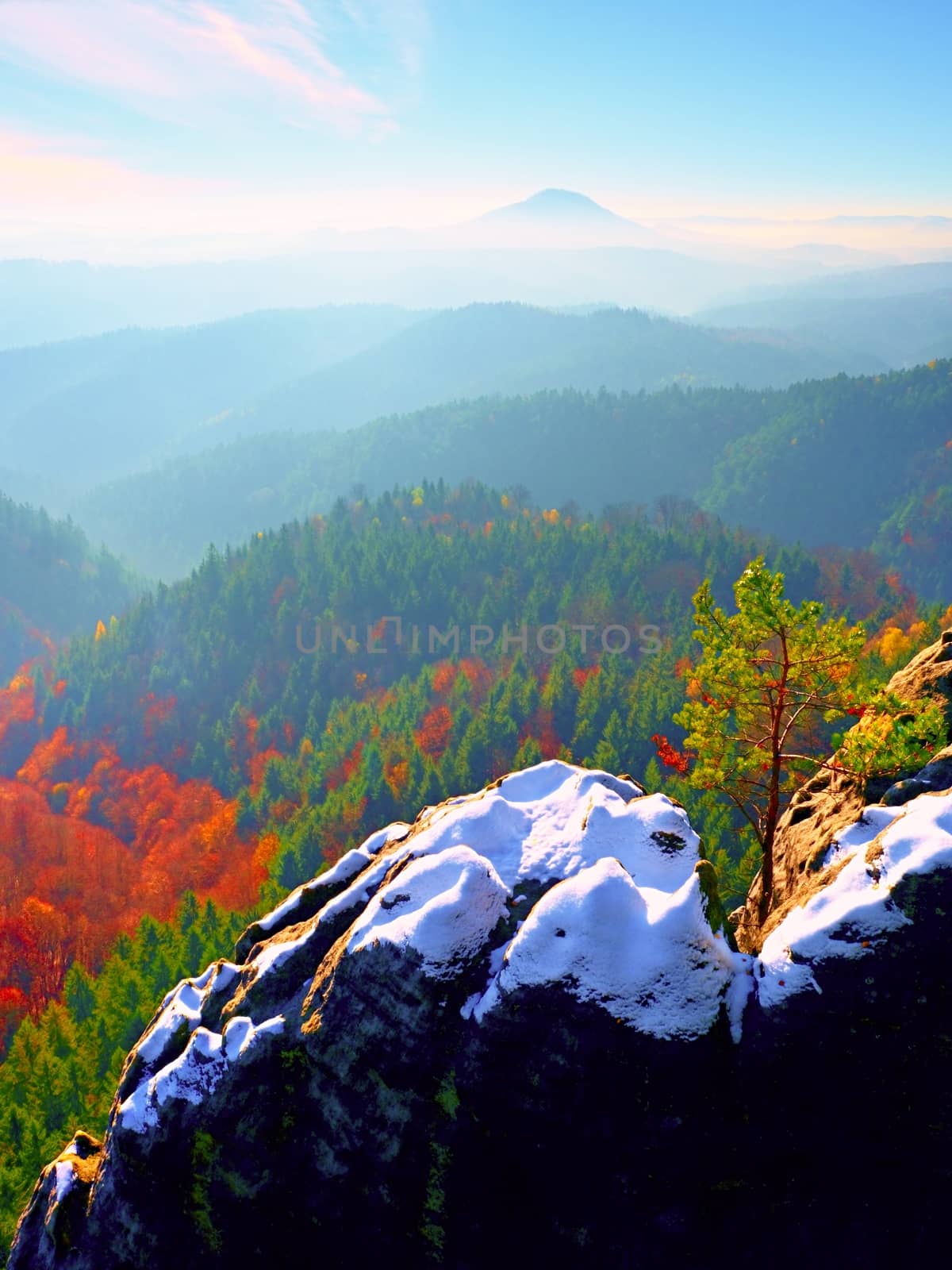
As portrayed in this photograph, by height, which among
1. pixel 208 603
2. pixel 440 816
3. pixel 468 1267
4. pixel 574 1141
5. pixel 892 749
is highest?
pixel 892 749

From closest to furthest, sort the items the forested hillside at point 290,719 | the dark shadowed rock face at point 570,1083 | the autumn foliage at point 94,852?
the dark shadowed rock face at point 570,1083 → the forested hillside at point 290,719 → the autumn foliage at point 94,852

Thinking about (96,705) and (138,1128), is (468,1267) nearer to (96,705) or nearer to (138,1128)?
(138,1128)

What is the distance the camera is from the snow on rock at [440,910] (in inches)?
679

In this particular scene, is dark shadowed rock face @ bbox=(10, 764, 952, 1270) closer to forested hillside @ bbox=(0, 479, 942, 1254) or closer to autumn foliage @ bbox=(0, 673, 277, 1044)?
forested hillside @ bbox=(0, 479, 942, 1254)

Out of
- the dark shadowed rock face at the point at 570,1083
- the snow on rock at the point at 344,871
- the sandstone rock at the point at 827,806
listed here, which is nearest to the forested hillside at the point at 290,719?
the sandstone rock at the point at 827,806

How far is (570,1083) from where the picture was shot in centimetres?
1559

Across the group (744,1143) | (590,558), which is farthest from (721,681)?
(590,558)

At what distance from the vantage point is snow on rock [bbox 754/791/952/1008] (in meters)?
15.2

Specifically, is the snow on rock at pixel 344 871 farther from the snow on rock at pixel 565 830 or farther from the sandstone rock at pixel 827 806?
the sandstone rock at pixel 827 806

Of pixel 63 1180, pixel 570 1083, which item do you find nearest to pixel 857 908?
pixel 570 1083

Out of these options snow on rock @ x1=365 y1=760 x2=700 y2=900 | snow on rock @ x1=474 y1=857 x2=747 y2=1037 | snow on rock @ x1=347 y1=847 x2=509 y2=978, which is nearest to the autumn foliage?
snow on rock @ x1=365 y1=760 x2=700 y2=900

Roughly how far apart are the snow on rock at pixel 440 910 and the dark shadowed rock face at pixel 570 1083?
6 cm

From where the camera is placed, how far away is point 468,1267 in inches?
648

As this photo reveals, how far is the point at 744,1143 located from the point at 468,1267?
650 centimetres
